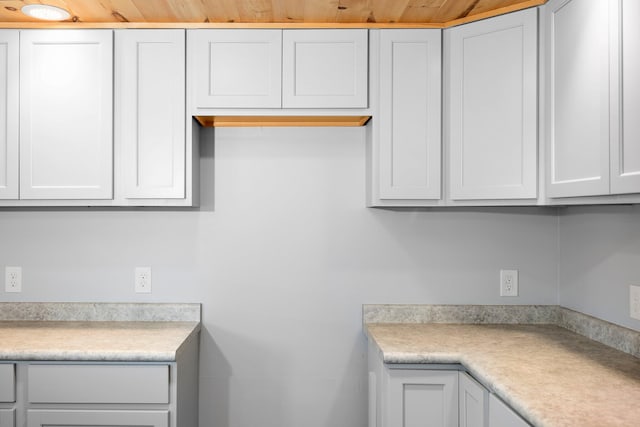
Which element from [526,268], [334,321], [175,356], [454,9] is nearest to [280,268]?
[334,321]

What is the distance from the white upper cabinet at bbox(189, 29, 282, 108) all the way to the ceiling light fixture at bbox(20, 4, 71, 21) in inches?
20.3

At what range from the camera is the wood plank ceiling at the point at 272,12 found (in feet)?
6.61

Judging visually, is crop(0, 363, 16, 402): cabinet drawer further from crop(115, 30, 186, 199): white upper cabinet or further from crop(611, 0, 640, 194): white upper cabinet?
crop(611, 0, 640, 194): white upper cabinet

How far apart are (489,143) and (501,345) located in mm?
807

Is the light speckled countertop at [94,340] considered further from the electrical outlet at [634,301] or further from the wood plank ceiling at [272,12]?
the electrical outlet at [634,301]

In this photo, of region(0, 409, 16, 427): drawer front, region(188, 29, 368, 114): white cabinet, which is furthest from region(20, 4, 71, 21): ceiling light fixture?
region(0, 409, 16, 427): drawer front

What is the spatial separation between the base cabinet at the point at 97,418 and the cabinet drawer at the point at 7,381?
104mm

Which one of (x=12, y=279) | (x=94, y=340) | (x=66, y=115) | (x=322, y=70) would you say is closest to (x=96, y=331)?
(x=94, y=340)

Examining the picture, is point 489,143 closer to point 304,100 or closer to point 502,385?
point 304,100

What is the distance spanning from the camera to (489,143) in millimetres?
2094

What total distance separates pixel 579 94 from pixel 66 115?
2.00 meters

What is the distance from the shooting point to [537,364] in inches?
67.5

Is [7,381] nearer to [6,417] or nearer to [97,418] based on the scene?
[6,417]

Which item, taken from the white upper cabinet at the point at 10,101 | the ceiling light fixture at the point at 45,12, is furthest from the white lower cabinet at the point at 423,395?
the ceiling light fixture at the point at 45,12
